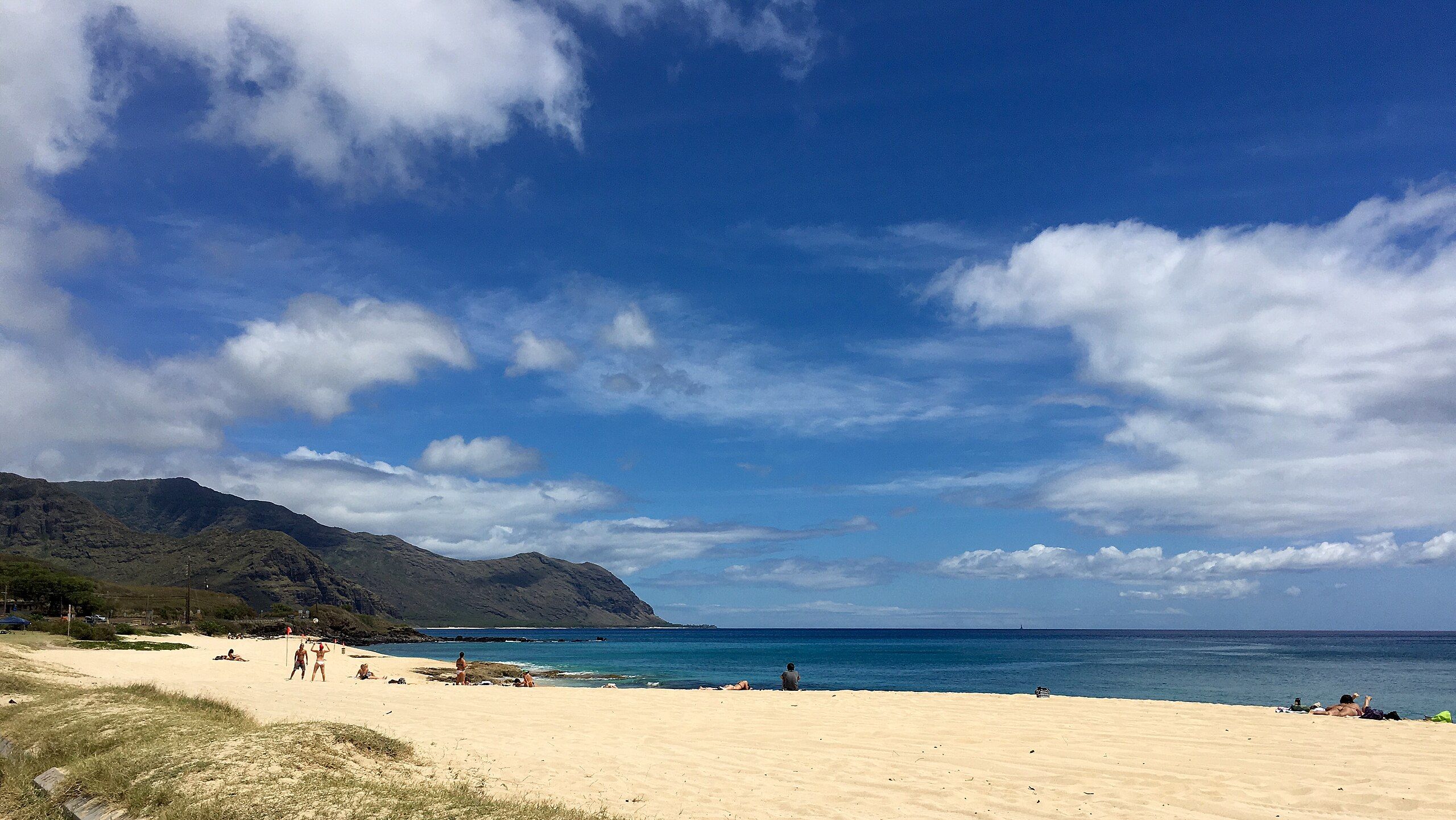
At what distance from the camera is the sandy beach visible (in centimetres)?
1122

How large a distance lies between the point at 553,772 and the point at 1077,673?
62485 millimetres

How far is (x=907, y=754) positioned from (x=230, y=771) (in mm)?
11062

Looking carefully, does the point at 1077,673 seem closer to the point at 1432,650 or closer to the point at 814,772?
the point at 814,772

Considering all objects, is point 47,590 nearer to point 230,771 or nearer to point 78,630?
point 78,630

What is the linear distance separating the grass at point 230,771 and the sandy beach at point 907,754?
1.38m

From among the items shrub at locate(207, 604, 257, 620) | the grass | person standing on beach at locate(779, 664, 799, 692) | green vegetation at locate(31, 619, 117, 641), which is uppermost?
the grass

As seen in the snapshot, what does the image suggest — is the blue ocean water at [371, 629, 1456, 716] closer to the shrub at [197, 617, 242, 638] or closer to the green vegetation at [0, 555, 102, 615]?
the shrub at [197, 617, 242, 638]

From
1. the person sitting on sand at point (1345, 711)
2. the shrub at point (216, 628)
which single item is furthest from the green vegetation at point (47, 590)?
the person sitting on sand at point (1345, 711)

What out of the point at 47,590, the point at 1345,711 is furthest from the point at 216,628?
the point at 1345,711

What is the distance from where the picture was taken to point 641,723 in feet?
65.4

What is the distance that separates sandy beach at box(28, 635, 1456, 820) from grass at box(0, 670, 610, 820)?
1.38 metres

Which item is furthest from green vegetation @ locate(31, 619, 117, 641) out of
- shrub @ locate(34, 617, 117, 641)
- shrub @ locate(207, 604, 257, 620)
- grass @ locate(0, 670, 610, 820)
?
shrub @ locate(207, 604, 257, 620)

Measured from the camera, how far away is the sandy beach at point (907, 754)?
442 inches

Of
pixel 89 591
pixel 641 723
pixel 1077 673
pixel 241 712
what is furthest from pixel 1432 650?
pixel 89 591
